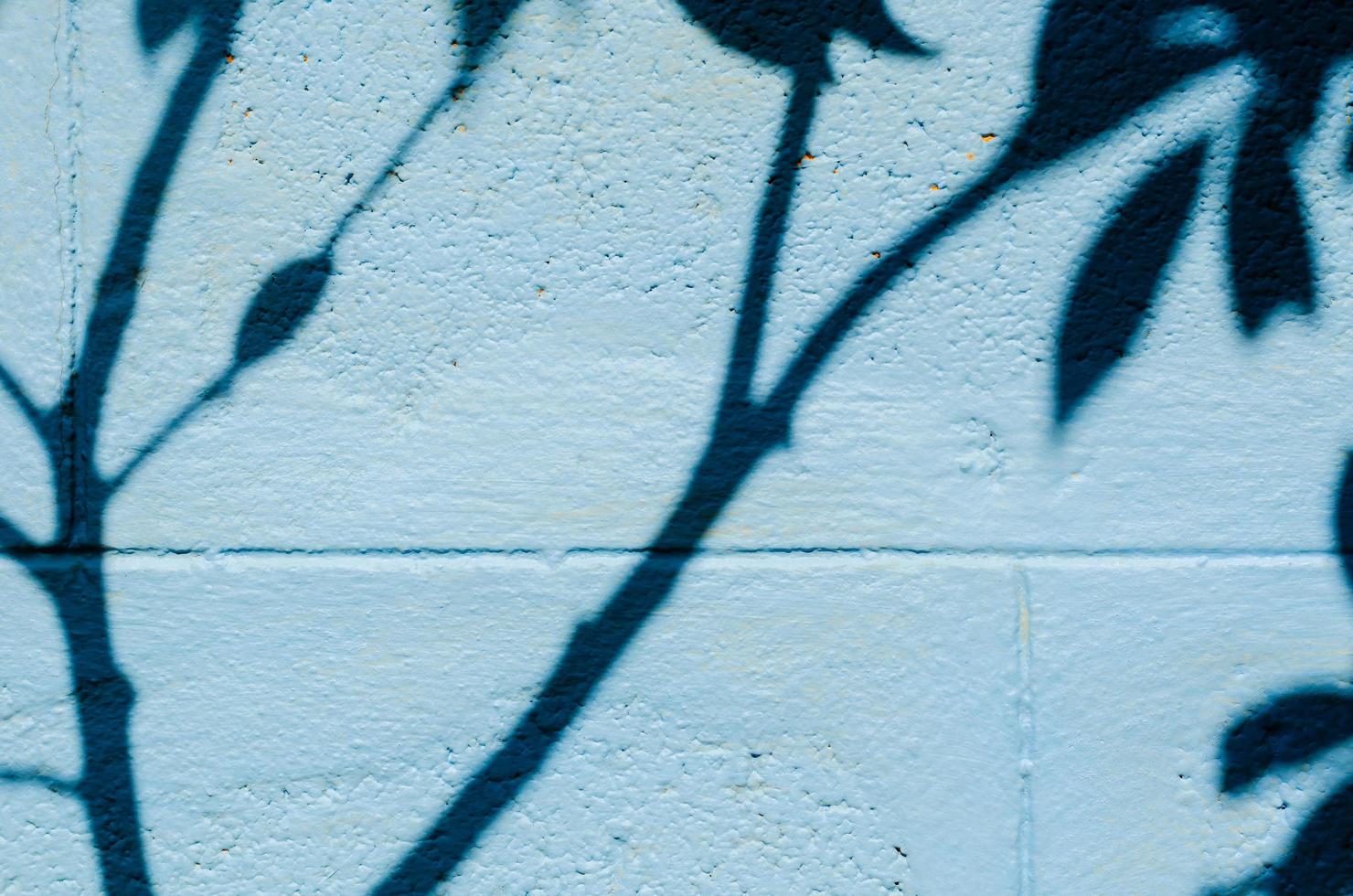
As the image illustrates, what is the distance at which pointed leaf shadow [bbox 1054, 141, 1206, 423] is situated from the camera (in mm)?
1802

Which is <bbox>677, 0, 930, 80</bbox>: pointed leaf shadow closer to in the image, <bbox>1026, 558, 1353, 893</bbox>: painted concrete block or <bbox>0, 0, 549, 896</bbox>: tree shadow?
<bbox>0, 0, 549, 896</bbox>: tree shadow

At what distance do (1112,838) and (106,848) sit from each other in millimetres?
1706

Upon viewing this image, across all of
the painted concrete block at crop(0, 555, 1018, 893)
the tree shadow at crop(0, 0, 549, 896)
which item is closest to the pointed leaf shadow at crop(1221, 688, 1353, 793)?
the painted concrete block at crop(0, 555, 1018, 893)

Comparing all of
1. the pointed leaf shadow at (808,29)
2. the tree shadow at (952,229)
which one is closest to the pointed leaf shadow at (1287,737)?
the tree shadow at (952,229)

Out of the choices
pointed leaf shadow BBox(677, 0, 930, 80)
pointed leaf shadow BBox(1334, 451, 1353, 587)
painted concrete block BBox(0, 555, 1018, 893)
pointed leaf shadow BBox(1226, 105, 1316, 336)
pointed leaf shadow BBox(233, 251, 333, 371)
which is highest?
pointed leaf shadow BBox(677, 0, 930, 80)

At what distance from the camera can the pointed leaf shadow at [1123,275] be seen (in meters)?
1.80

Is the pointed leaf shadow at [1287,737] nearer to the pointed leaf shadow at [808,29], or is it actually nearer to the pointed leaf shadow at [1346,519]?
the pointed leaf shadow at [1346,519]

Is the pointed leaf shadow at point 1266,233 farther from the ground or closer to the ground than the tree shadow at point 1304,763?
farther from the ground

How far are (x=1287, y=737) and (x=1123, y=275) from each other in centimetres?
83

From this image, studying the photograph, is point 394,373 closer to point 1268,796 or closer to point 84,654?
point 84,654

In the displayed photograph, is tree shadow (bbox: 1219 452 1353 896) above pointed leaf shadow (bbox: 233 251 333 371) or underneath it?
underneath

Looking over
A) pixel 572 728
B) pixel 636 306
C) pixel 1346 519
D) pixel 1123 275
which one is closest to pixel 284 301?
pixel 636 306

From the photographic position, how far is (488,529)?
1845 millimetres

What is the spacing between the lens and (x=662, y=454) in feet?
6.03
